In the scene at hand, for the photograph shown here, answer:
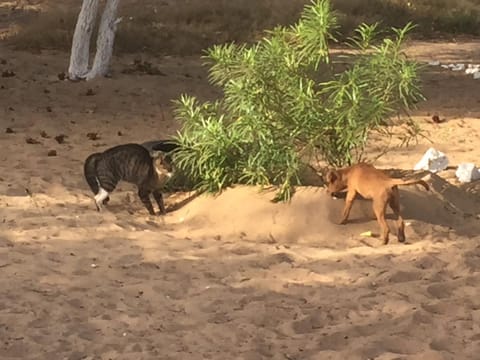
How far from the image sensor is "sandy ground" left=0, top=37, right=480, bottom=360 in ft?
13.0

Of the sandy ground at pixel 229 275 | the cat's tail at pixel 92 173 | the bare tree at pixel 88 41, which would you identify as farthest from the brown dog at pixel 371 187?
the bare tree at pixel 88 41

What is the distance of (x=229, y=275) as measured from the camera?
4957 mm

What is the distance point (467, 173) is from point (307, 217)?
6.38 feet

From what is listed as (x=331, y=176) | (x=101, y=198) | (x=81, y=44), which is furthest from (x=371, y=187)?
(x=81, y=44)

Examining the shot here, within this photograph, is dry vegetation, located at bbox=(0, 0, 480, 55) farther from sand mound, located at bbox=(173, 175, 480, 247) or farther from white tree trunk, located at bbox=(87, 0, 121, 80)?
sand mound, located at bbox=(173, 175, 480, 247)

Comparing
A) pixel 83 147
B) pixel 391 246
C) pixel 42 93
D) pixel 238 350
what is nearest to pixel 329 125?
pixel 391 246

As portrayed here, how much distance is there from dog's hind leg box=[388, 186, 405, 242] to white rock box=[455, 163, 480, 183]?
1.60m

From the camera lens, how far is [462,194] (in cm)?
685

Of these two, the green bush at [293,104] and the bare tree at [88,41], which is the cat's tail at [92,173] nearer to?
the green bush at [293,104]

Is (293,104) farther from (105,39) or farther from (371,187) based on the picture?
(105,39)

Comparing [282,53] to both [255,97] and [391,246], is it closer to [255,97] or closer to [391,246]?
[255,97]

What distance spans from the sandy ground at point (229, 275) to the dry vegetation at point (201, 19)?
7.47 m

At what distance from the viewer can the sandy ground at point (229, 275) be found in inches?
156

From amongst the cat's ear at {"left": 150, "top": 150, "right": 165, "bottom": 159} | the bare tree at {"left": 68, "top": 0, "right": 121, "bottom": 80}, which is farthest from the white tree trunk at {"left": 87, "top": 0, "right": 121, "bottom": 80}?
the cat's ear at {"left": 150, "top": 150, "right": 165, "bottom": 159}
